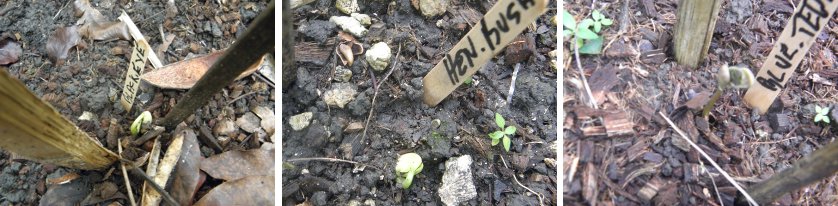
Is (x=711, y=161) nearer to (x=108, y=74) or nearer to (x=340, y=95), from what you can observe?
(x=340, y=95)

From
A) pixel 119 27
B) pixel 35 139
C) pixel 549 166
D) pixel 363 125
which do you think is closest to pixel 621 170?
pixel 549 166

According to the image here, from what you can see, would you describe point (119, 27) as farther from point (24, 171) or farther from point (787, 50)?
point (787, 50)

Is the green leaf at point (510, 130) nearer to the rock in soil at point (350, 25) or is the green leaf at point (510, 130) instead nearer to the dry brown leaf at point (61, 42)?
the rock in soil at point (350, 25)

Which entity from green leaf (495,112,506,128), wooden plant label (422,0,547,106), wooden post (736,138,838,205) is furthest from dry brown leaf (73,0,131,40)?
wooden post (736,138,838,205)

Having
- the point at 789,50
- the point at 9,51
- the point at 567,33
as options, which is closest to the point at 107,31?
the point at 9,51

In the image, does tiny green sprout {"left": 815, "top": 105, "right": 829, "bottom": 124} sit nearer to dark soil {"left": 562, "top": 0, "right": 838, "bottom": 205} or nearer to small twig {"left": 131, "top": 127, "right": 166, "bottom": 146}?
dark soil {"left": 562, "top": 0, "right": 838, "bottom": 205}

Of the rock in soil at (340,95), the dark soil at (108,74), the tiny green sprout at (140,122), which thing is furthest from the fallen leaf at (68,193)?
the rock in soil at (340,95)
